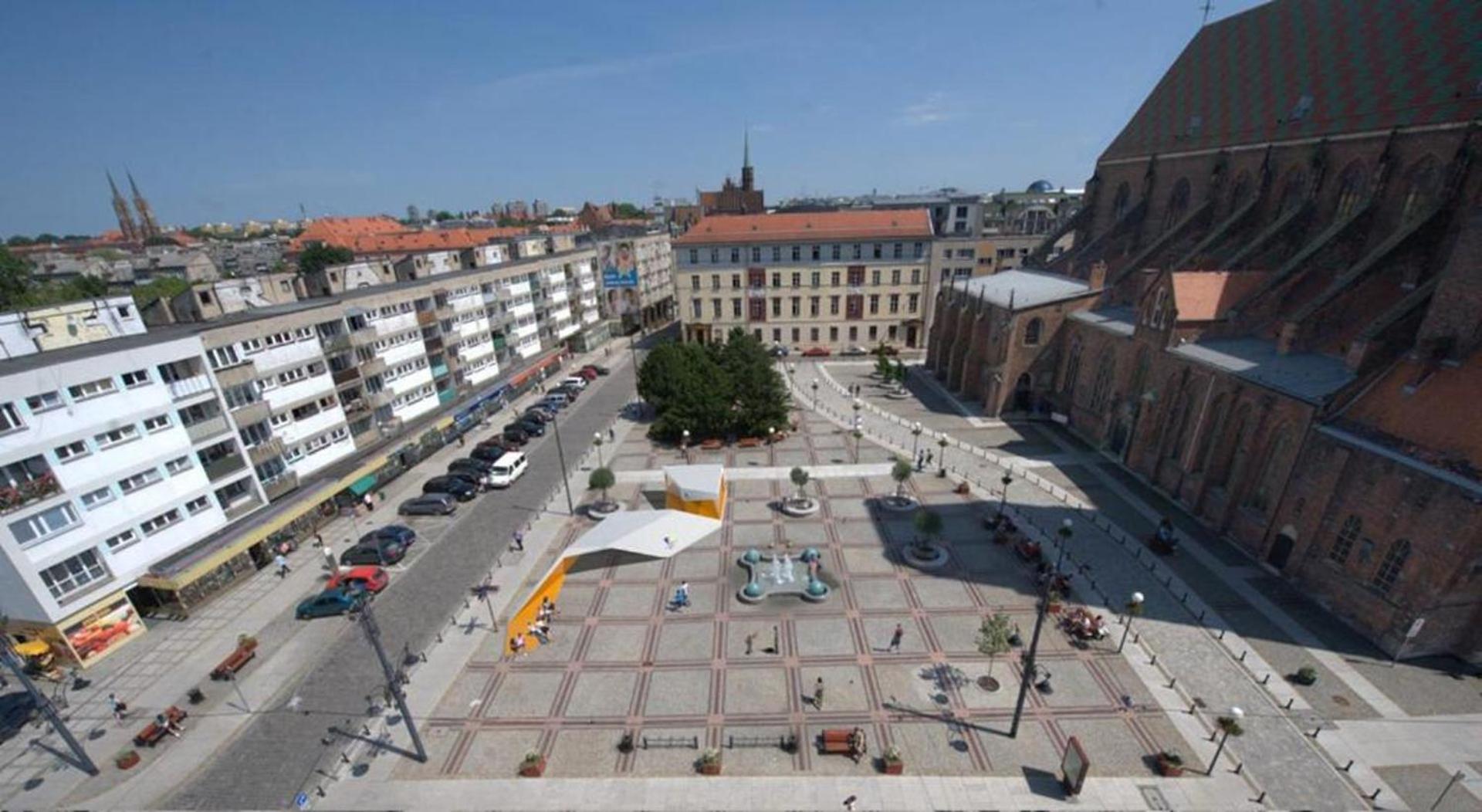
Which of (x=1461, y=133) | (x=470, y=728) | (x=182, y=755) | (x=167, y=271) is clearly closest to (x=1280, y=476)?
(x=1461, y=133)

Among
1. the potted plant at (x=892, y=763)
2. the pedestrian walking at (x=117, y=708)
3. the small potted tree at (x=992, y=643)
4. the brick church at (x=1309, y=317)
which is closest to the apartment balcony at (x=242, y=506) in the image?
the pedestrian walking at (x=117, y=708)

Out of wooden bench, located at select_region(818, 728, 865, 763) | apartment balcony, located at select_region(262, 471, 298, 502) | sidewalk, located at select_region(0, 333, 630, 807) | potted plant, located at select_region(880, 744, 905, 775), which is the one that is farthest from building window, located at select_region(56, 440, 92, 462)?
potted plant, located at select_region(880, 744, 905, 775)

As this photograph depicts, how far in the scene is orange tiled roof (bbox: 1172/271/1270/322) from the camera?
3266 centimetres

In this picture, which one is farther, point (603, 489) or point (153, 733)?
point (603, 489)

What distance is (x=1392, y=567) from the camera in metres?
22.0

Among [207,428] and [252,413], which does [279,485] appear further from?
[207,428]

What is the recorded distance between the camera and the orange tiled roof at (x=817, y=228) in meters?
63.3

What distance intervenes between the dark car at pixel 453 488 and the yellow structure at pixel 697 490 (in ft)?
45.7

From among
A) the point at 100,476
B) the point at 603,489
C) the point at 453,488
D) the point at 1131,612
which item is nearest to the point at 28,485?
the point at 100,476

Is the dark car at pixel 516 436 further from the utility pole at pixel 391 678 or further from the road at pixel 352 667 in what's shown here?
the utility pole at pixel 391 678

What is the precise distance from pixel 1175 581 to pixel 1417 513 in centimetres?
865

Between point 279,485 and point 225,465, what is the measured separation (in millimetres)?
3344

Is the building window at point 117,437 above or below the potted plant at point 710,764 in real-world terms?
above

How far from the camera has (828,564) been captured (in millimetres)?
29016
